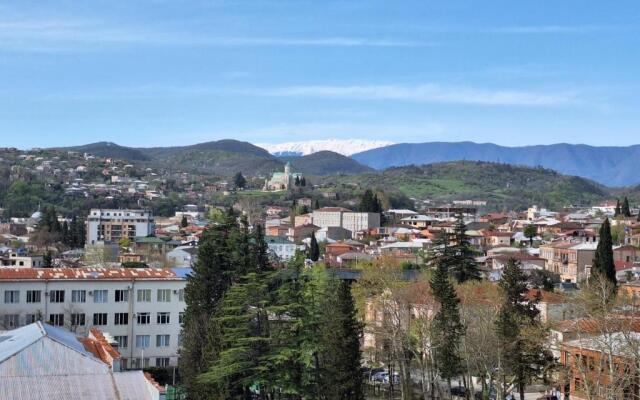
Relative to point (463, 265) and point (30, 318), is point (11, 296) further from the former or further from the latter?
point (463, 265)

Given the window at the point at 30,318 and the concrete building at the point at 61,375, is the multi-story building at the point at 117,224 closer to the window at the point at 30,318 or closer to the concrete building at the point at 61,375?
the window at the point at 30,318

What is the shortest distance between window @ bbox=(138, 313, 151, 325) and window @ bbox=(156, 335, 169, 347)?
86 cm

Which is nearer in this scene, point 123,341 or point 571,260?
point 123,341

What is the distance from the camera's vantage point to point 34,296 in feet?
134

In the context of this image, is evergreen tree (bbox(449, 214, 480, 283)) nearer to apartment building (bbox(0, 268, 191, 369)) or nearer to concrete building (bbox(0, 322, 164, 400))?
apartment building (bbox(0, 268, 191, 369))

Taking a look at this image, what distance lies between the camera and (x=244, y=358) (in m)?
28.8

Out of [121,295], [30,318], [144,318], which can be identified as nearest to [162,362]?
[144,318]

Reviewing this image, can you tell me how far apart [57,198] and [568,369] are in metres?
141

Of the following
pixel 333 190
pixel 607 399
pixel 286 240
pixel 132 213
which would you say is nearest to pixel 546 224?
pixel 286 240

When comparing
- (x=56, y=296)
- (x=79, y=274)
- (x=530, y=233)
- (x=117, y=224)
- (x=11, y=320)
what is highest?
(x=117, y=224)

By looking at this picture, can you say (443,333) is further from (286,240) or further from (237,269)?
(286,240)

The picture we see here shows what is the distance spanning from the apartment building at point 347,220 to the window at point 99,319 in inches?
3181

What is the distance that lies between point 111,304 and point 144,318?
5.49 feet

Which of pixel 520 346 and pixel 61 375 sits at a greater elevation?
pixel 61 375
